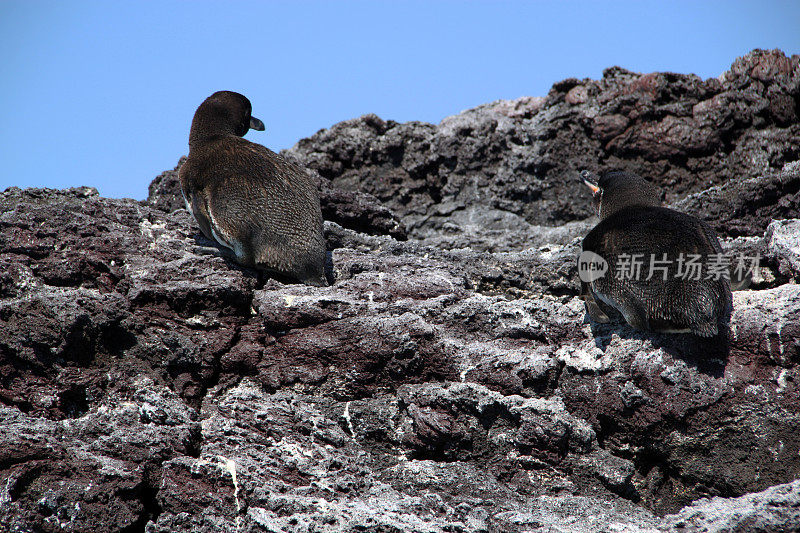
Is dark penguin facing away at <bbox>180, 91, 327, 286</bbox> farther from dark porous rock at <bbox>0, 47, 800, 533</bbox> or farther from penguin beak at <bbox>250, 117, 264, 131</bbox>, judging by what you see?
penguin beak at <bbox>250, 117, 264, 131</bbox>

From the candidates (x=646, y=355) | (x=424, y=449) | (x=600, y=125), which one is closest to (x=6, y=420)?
(x=424, y=449)

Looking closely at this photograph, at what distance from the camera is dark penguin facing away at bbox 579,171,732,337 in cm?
420

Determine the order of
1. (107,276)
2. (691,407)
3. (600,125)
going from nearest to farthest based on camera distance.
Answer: (691,407), (107,276), (600,125)

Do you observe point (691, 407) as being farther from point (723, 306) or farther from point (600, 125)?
point (600, 125)

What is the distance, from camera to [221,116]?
22.3 ft

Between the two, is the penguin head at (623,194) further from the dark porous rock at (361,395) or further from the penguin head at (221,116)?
the penguin head at (221,116)

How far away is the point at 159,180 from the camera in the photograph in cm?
728

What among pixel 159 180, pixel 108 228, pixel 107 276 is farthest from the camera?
pixel 159 180

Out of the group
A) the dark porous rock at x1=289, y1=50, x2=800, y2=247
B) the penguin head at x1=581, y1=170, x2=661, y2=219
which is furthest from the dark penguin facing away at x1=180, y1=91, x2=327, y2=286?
the penguin head at x1=581, y1=170, x2=661, y2=219

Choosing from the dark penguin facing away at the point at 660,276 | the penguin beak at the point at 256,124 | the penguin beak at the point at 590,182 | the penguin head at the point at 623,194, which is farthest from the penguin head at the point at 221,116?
the dark penguin facing away at the point at 660,276

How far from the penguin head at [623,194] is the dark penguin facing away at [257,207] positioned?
260cm

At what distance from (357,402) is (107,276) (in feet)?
6.72

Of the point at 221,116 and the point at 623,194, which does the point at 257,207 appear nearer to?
the point at 221,116

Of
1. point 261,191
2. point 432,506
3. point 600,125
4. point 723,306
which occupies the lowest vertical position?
point 432,506
